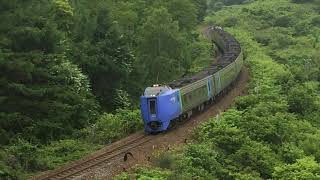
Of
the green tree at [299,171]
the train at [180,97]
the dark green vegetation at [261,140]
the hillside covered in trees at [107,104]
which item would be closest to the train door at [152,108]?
the train at [180,97]

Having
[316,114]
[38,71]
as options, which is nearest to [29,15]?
[38,71]

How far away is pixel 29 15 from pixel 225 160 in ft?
40.7

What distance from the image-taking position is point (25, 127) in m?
25.6

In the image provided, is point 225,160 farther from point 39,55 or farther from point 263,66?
point 263,66

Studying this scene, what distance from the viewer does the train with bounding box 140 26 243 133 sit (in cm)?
2716

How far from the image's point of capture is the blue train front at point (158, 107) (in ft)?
88.6

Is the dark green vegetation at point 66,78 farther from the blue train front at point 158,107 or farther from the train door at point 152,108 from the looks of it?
the train door at point 152,108

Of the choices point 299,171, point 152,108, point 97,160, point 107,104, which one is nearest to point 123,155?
point 97,160

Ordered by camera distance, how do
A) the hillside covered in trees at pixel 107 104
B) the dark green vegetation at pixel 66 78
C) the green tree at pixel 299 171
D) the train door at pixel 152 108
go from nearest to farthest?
the green tree at pixel 299 171, the hillside covered in trees at pixel 107 104, the dark green vegetation at pixel 66 78, the train door at pixel 152 108

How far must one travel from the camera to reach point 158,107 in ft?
88.5

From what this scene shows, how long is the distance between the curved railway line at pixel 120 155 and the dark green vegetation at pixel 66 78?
102 cm

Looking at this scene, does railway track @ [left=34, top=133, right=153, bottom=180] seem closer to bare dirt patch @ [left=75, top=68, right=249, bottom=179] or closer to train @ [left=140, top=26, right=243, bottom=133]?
bare dirt patch @ [left=75, top=68, right=249, bottom=179]

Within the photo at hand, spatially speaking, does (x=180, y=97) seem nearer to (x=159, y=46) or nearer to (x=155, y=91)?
(x=155, y=91)

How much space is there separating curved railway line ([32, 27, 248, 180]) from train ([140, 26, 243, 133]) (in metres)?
0.76
